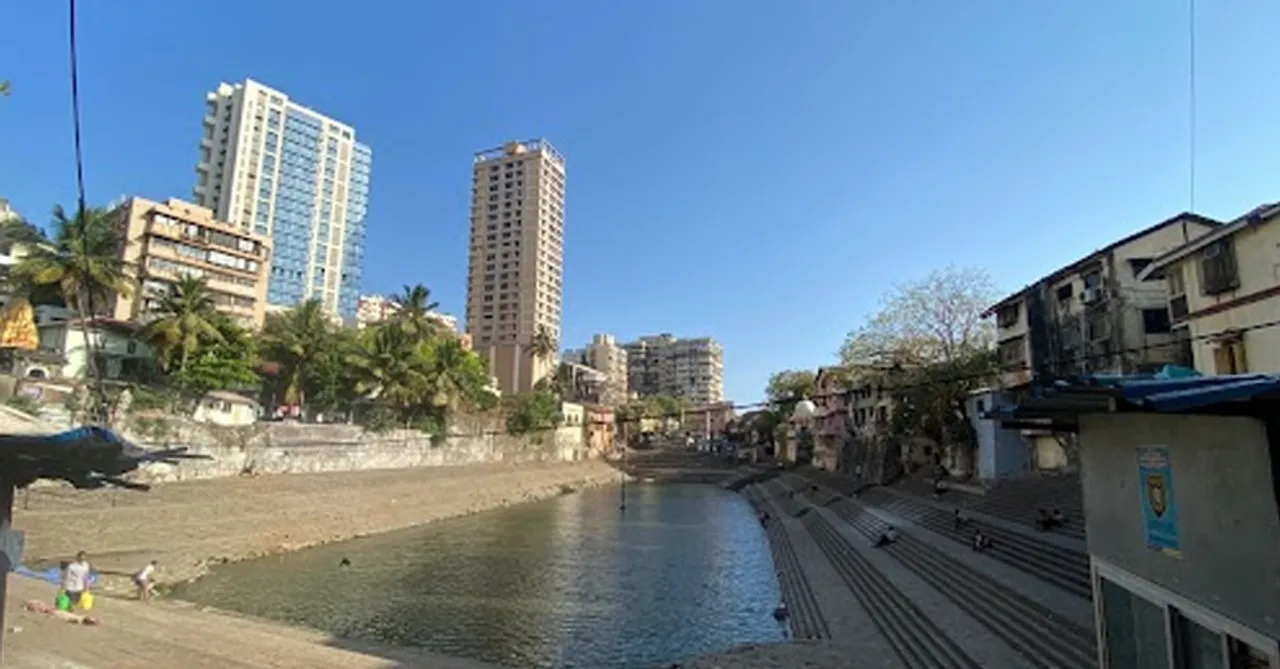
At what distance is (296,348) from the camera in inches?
2047

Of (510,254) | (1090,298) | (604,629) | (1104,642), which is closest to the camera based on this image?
(1104,642)

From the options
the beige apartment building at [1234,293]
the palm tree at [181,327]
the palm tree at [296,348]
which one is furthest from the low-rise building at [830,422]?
the palm tree at [181,327]

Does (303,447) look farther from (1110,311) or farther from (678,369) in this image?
(678,369)

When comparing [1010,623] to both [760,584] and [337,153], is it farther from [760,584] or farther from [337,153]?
[337,153]

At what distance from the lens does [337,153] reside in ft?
354

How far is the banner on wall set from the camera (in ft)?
19.5

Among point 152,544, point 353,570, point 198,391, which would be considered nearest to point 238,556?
point 152,544

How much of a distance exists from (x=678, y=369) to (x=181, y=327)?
15345 cm

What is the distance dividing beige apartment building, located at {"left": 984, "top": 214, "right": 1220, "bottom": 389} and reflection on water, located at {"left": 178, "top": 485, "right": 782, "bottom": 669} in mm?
15104

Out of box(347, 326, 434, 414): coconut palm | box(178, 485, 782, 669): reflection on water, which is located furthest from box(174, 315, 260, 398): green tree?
box(178, 485, 782, 669): reflection on water

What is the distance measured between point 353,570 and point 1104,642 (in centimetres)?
2612

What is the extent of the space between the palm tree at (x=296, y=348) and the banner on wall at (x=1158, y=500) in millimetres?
54221

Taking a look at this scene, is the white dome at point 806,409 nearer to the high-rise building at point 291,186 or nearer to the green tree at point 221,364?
the green tree at point 221,364

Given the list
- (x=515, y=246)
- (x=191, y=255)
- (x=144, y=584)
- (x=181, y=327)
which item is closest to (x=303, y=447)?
(x=181, y=327)
